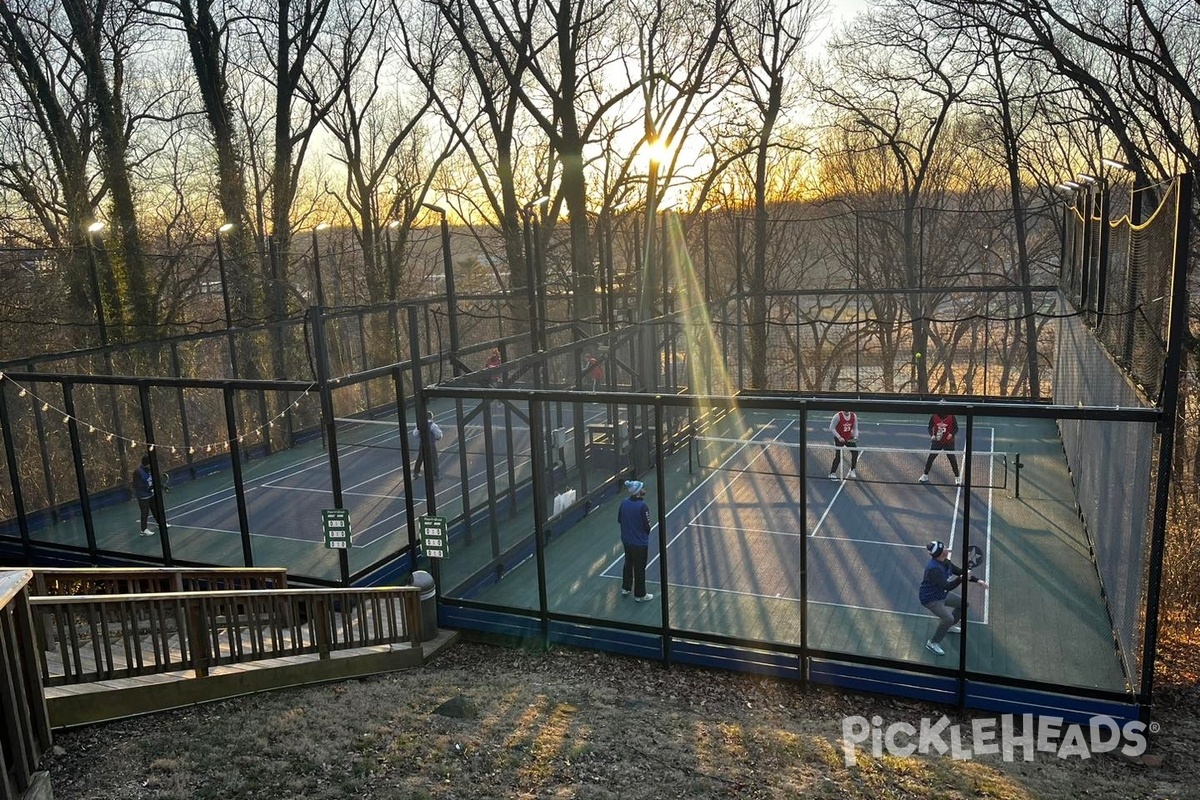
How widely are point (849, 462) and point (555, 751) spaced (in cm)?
1272

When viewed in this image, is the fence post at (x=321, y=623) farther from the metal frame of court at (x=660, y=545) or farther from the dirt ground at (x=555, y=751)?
the metal frame of court at (x=660, y=545)

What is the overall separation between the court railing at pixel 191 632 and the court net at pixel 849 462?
9376 millimetres

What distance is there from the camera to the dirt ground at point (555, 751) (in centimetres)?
718

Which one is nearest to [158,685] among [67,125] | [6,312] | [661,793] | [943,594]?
[661,793]

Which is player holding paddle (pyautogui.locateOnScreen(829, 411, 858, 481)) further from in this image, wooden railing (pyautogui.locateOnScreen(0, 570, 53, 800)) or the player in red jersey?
wooden railing (pyautogui.locateOnScreen(0, 570, 53, 800))

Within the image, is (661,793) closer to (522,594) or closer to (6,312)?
(522,594)

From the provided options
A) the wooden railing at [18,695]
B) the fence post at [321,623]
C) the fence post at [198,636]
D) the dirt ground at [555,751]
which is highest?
the wooden railing at [18,695]

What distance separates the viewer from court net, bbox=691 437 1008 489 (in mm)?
18672

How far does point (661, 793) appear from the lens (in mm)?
7480

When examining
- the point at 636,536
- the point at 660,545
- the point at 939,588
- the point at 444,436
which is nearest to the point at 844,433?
the point at 636,536

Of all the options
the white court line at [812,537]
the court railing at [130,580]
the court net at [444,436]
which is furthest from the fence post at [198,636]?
the white court line at [812,537]

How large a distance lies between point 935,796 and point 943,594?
3.37m

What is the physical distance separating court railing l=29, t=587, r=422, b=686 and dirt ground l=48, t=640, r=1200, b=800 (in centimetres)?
46

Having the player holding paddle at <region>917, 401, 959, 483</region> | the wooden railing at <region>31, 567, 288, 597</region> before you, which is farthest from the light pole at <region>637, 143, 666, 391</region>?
the wooden railing at <region>31, 567, 288, 597</region>
